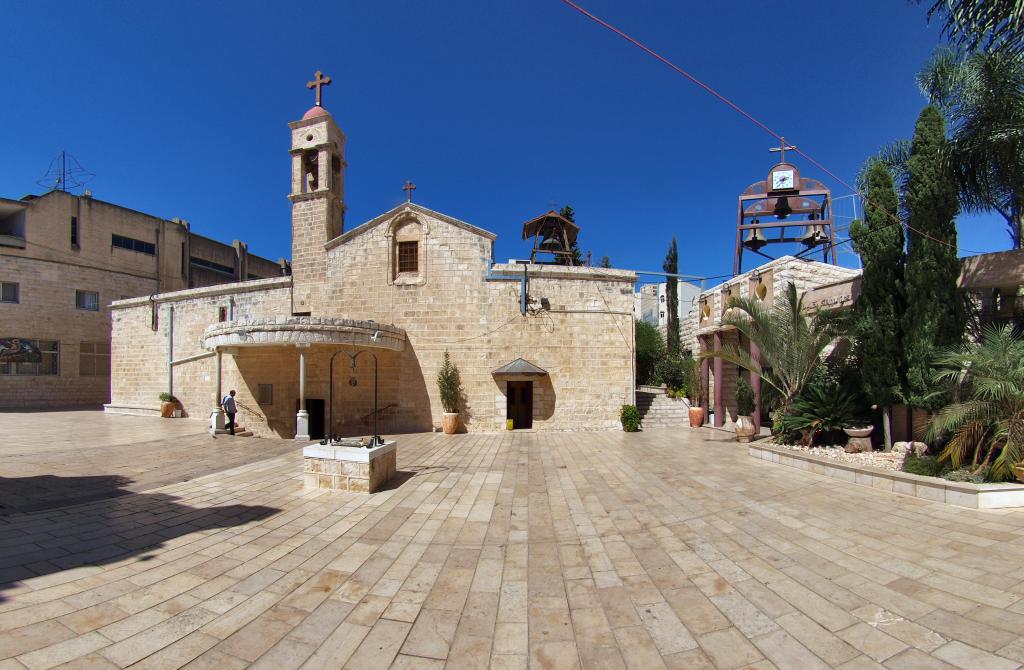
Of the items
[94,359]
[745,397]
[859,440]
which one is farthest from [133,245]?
[859,440]

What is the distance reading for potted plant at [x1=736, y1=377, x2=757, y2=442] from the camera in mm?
11047

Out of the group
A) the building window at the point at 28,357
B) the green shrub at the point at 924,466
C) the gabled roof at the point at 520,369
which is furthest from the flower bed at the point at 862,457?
the building window at the point at 28,357

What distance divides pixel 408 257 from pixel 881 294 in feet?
43.0

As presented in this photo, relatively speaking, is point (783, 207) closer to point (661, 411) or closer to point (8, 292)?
point (661, 411)

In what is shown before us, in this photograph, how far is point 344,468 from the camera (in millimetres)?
6133

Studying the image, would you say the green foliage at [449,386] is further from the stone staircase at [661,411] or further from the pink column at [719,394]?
the pink column at [719,394]

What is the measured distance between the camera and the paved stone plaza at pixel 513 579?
261 cm

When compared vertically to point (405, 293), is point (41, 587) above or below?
below

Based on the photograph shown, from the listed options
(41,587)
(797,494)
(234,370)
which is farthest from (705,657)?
(234,370)

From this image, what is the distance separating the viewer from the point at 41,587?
326 centimetres

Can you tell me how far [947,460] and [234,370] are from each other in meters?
19.5

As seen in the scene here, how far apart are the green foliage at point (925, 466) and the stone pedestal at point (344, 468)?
8.23m

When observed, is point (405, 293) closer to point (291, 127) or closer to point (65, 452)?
point (291, 127)

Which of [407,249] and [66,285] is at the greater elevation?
[407,249]
